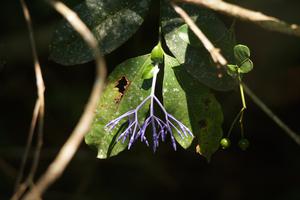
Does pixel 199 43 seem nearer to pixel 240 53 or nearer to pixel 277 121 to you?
pixel 240 53

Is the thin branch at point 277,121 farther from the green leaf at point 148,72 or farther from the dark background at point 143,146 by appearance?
the dark background at point 143,146

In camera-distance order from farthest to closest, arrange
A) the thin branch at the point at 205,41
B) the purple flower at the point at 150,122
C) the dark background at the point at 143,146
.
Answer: the dark background at the point at 143,146 < the purple flower at the point at 150,122 < the thin branch at the point at 205,41

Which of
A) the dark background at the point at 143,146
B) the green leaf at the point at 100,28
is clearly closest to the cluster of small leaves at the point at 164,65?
the green leaf at the point at 100,28

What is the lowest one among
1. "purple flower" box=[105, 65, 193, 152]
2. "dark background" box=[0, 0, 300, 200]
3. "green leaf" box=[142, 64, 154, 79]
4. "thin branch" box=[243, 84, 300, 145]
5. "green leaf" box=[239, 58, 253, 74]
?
"dark background" box=[0, 0, 300, 200]

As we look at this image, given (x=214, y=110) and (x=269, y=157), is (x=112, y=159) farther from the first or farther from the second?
(x=214, y=110)

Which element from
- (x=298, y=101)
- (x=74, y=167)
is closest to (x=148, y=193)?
(x=74, y=167)

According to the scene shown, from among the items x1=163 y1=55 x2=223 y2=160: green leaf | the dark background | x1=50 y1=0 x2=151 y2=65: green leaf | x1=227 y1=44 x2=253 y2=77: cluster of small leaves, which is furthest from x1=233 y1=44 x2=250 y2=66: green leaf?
the dark background

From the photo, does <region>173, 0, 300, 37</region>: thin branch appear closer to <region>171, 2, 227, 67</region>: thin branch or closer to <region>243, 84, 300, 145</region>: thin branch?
<region>171, 2, 227, 67</region>: thin branch
